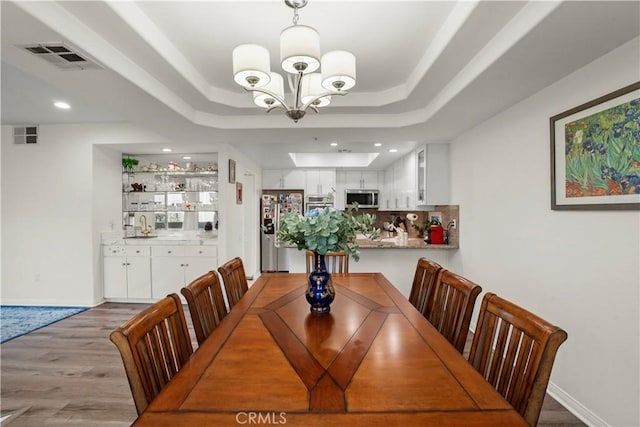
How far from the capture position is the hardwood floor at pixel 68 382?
195 centimetres

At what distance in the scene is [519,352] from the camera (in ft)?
3.37

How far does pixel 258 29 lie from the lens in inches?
75.9

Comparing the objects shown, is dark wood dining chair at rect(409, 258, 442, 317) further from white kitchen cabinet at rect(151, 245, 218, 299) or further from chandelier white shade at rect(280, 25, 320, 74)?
white kitchen cabinet at rect(151, 245, 218, 299)

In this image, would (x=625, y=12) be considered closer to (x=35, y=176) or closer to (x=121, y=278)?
(x=121, y=278)

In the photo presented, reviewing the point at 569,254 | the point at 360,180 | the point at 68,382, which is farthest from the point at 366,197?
the point at 68,382

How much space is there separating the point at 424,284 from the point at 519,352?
3.29 ft

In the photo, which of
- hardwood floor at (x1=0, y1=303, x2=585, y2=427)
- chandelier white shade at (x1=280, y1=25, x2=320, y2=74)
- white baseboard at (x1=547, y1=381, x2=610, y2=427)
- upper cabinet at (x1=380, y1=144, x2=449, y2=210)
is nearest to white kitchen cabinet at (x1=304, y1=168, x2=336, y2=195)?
upper cabinet at (x1=380, y1=144, x2=449, y2=210)

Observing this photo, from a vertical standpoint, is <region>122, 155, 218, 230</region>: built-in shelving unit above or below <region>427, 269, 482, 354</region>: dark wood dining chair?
above

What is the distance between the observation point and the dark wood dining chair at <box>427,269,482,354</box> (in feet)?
4.80

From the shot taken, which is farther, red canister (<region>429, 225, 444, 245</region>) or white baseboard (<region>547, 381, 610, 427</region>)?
red canister (<region>429, 225, 444, 245</region>)

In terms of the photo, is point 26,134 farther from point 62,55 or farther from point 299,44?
point 299,44

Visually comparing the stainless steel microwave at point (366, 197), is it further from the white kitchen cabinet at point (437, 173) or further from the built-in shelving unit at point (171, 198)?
the built-in shelving unit at point (171, 198)

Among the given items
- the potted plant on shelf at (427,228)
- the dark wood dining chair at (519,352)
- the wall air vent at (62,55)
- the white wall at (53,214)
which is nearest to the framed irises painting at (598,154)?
the dark wood dining chair at (519,352)

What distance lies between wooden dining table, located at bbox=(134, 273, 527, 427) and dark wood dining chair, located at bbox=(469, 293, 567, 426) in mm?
136
